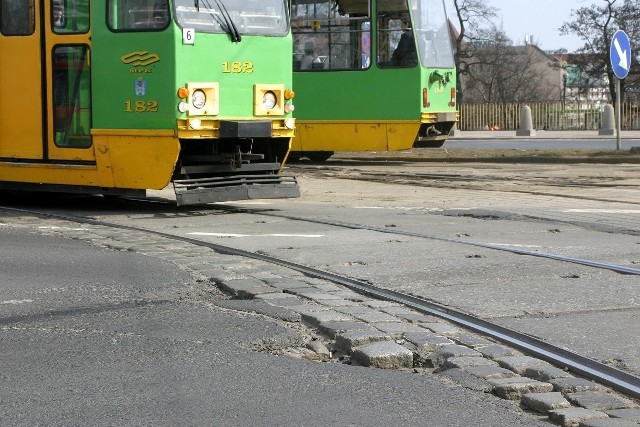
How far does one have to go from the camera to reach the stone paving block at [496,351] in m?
6.20

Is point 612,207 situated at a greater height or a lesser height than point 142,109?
lesser

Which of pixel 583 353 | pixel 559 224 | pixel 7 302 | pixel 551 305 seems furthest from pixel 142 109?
pixel 583 353

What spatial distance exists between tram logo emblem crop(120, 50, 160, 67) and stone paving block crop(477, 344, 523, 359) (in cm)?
823

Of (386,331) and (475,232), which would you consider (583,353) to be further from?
(475,232)

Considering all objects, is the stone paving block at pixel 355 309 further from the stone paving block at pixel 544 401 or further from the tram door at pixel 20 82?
the tram door at pixel 20 82

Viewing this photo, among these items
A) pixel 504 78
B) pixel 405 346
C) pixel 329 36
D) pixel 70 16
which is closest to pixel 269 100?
pixel 70 16

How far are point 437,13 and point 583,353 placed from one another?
17.3m

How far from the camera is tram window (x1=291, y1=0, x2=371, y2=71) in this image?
2198 cm

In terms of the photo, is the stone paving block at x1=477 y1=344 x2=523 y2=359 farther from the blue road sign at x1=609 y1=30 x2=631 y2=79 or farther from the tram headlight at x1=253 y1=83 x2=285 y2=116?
the blue road sign at x1=609 y1=30 x2=631 y2=79

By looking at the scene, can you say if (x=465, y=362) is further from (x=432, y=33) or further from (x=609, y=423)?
(x=432, y=33)

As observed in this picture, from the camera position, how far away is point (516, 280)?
8.66m

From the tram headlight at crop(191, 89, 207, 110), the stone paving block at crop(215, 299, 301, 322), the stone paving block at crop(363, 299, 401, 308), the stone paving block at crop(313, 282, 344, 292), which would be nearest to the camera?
the stone paving block at crop(215, 299, 301, 322)

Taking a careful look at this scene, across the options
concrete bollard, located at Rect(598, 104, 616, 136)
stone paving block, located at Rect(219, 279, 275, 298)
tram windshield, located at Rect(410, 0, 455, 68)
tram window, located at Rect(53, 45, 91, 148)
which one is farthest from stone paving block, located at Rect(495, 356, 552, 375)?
concrete bollard, located at Rect(598, 104, 616, 136)

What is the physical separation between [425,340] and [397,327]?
0.40 metres
